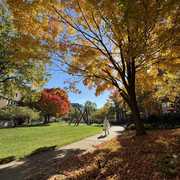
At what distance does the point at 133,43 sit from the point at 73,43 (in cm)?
346

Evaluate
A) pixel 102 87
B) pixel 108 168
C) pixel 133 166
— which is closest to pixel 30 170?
pixel 108 168

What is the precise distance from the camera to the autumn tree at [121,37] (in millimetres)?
7273

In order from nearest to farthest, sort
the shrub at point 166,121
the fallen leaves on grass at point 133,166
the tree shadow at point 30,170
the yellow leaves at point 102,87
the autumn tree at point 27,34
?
the fallen leaves on grass at point 133,166
the tree shadow at point 30,170
the autumn tree at point 27,34
the yellow leaves at point 102,87
the shrub at point 166,121

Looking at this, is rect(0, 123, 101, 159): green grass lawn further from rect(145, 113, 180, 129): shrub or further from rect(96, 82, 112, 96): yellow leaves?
rect(145, 113, 180, 129): shrub

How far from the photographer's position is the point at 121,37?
9367 millimetres

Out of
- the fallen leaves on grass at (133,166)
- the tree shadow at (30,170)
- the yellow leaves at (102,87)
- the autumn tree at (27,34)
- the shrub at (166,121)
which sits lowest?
the tree shadow at (30,170)

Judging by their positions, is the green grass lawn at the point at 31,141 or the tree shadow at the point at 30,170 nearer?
the tree shadow at the point at 30,170

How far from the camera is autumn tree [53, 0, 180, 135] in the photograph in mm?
7273

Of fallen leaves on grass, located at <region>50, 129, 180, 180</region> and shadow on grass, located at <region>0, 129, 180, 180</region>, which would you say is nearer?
fallen leaves on grass, located at <region>50, 129, 180, 180</region>

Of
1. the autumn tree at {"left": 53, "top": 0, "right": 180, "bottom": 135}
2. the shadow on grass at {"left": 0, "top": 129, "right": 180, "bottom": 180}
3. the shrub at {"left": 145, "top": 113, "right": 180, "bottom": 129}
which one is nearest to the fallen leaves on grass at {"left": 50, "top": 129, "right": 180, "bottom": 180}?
the shadow on grass at {"left": 0, "top": 129, "right": 180, "bottom": 180}

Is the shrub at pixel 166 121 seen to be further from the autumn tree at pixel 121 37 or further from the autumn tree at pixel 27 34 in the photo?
the autumn tree at pixel 27 34

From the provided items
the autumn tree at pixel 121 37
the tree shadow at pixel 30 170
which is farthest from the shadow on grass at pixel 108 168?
the autumn tree at pixel 121 37

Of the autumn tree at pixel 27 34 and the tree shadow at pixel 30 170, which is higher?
the autumn tree at pixel 27 34

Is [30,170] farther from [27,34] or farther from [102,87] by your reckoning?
[102,87]
